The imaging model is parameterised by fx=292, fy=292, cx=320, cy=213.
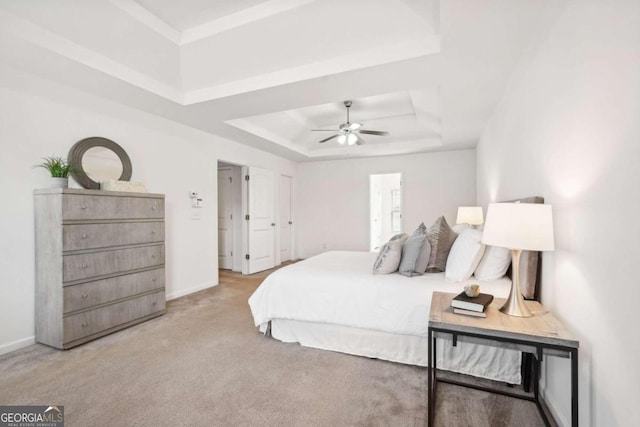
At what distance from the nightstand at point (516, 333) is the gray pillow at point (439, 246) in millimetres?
861

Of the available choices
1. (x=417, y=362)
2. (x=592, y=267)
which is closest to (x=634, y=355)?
(x=592, y=267)

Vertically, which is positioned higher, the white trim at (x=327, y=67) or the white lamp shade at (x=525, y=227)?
the white trim at (x=327, y=67)

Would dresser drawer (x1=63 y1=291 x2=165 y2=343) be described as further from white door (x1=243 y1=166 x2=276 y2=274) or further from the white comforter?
white door (x1=243 y1=166 x2=276 y2=274)

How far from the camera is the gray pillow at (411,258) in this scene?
8.29 feet

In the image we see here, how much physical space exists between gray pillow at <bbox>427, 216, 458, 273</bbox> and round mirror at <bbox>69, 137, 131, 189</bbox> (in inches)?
131

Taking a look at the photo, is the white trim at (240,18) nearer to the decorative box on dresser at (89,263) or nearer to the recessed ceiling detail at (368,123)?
the recessed ceiling detail at (368,123)

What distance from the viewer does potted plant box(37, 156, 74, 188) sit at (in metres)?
2.59

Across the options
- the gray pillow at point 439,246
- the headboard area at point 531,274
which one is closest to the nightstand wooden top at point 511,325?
the headboard area at point 531,274

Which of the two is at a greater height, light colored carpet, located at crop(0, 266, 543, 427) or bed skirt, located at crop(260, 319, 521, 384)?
bed skirt, located at crop(260, 319, 521, 384)

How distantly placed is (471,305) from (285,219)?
540cm

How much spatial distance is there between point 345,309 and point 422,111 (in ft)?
10.2

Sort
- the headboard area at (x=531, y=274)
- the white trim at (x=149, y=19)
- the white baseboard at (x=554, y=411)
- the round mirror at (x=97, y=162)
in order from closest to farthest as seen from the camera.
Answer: the white baseboard at (x=554, y=411) → the headboard area at (x=531, y=274) → the white trim at (x=149, y=19) → the round mirror at (x=97, y=162)

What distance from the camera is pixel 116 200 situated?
2.85m

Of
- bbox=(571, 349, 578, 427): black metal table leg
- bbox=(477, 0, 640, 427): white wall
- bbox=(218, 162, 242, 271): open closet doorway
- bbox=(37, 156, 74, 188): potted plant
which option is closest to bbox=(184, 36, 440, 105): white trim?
bbox=(477, 0, 640, 427): white wall
